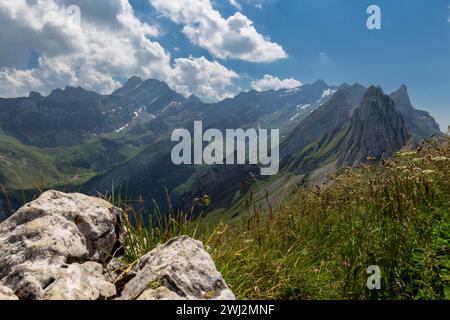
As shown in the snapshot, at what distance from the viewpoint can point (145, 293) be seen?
177 inches

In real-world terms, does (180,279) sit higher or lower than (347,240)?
lower

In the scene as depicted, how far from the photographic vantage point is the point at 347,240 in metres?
Result: 7.02

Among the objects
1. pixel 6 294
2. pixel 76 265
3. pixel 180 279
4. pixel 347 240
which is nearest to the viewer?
pixel 6 294

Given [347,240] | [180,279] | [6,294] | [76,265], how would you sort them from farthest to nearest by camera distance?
[347,240] < [76,265] < [180,279] < [6,294]

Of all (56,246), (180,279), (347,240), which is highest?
(56,246)

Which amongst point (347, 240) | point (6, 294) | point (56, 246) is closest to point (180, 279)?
point (56, 246)

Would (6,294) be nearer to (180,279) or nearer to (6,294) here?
(6,294)

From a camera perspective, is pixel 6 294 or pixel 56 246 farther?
pixel 56 246

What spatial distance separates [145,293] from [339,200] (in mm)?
5052

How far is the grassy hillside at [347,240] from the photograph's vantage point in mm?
5859

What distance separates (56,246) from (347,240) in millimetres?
4707
